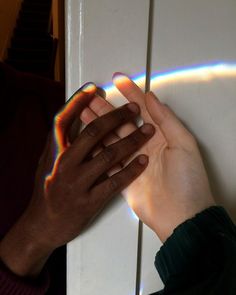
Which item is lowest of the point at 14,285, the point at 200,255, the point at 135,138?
the point at 14,285

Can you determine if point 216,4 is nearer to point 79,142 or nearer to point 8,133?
point 79,142

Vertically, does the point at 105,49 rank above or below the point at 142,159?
above

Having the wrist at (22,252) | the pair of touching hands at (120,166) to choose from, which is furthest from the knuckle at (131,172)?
the wrist at (22,252)

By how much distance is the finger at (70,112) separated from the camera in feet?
1.36

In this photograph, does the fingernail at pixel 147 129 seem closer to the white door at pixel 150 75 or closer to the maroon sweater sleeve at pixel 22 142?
the white door at pixel 150 75

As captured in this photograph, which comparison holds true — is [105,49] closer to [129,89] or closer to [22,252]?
[129,89]

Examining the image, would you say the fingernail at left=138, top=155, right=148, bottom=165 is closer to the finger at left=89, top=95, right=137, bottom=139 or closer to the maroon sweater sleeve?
the finger at left=89, top=95, right=137, bottom=139

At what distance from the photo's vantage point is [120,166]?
45 cm

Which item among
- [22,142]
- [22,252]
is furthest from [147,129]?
[22,142]

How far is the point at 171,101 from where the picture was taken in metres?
0.44

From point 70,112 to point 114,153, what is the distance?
0.21ft

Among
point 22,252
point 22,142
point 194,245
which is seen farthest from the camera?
point 22,142

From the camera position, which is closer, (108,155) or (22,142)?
(108,155)

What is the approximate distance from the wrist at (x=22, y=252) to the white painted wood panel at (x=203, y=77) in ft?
0.47
